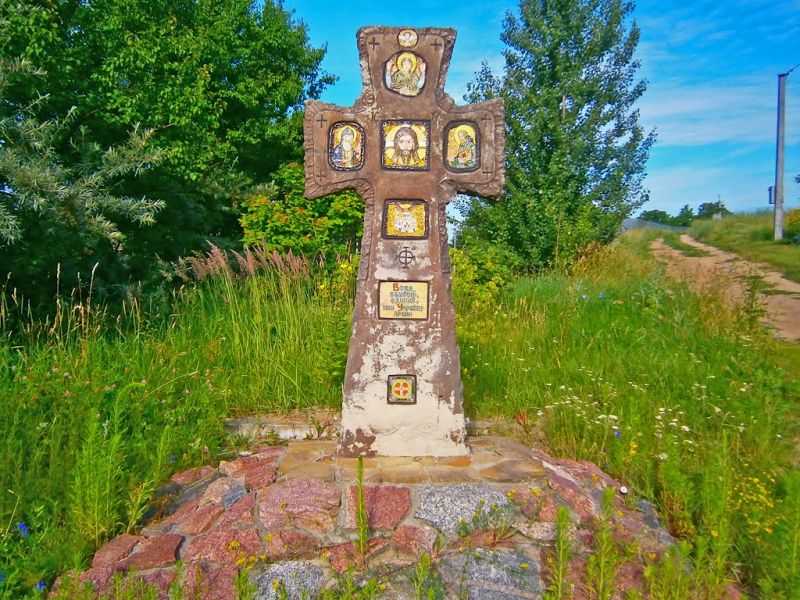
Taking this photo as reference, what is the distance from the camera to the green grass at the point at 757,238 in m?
13.8

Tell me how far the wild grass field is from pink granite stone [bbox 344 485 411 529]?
1.09 m

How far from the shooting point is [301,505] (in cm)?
292

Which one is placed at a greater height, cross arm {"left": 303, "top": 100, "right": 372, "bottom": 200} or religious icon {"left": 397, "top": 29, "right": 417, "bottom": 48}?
religious icon {"left": 397, "top": 29, "right": 417, "bottom": 48}

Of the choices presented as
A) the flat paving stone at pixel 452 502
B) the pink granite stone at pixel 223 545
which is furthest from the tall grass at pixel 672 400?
the pink granite stone at pixel 223 545

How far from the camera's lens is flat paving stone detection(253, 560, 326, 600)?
2.43 m

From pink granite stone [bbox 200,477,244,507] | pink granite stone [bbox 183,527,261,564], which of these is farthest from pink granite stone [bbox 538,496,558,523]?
pink granite stone [bbox 200,477,244,507]

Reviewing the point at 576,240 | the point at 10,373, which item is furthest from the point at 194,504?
the point at 576,240

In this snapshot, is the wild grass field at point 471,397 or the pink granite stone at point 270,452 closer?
the wild grass field at point 471,397

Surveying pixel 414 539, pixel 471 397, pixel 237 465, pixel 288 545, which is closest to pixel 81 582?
pixel 288 545

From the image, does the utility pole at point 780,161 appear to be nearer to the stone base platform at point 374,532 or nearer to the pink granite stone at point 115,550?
the stone base platform at point 374,532

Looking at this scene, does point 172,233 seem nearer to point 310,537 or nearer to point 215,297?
point 215,297

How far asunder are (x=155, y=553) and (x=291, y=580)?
2.35ft

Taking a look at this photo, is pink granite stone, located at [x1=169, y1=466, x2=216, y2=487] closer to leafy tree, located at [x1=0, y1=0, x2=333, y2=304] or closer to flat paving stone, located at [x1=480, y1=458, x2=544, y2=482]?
flat paving stone, located at [x1=480, y1=458, x2=544, y2=482]

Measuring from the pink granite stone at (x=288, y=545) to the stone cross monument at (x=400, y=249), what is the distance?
2.89ft
